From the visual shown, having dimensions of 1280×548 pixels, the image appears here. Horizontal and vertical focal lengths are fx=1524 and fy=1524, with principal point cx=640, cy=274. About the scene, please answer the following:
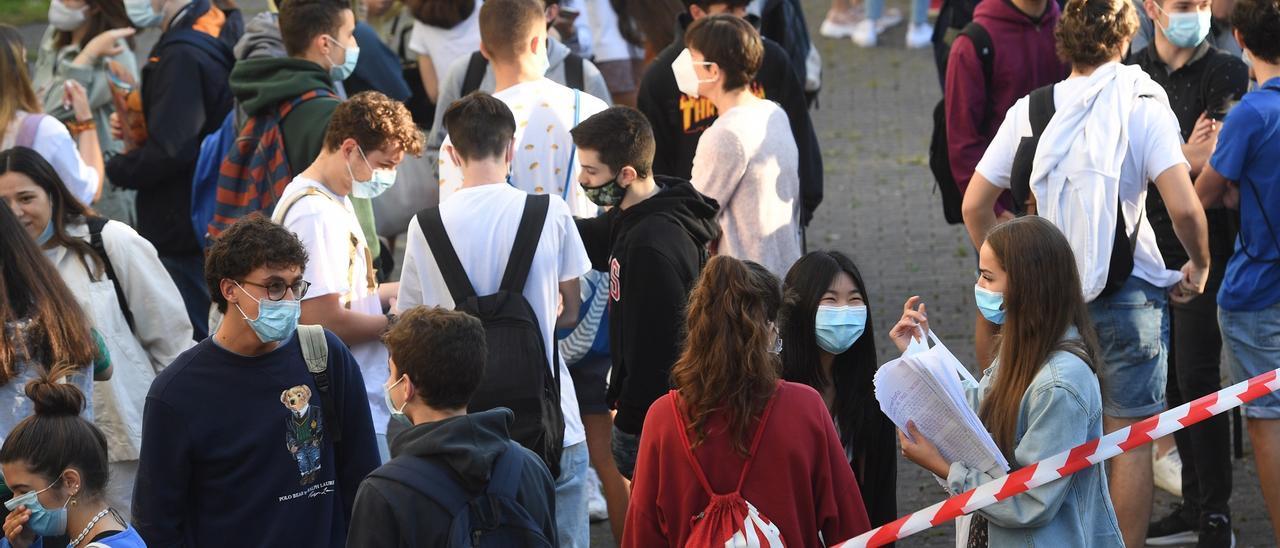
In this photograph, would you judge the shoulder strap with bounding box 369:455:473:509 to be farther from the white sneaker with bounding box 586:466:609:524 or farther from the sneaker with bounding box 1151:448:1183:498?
the sneaker with bounding box 1151:448:1183:498

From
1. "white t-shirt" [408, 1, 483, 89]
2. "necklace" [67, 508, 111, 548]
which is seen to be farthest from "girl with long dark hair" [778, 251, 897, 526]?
"white t-shirt" [408, 1, 483, 89]

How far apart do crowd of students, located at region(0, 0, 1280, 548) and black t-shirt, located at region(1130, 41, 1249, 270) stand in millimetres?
14

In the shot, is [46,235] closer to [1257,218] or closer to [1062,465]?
[1062,465]

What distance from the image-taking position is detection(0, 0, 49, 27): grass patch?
1638 cm

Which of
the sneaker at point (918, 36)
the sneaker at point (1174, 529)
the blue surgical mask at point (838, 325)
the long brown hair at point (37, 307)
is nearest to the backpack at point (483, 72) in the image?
the long brown hair at point (37, 307)

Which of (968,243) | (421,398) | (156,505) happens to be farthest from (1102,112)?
(968,243)

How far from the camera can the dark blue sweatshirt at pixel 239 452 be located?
4.05 meters

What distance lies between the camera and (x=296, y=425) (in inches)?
165

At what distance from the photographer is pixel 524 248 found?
5055 millimetres

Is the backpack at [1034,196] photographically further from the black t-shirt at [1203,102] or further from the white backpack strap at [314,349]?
the white backpack strap at [314,349]

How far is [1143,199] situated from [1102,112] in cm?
39

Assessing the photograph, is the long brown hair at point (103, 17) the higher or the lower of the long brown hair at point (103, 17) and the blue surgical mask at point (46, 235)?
the higher

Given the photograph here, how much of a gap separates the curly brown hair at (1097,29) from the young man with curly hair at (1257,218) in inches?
17.3

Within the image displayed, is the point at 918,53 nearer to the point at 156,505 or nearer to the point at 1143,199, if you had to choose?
the point at 1143,199
